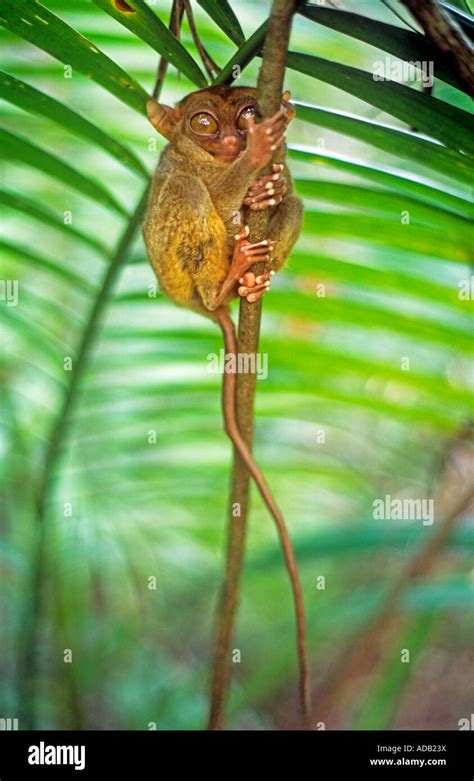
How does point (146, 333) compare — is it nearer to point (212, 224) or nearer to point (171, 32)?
point (212, 224)

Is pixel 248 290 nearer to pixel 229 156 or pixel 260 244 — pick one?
pixel 260 244

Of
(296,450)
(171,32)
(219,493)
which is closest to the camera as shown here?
(171,32)

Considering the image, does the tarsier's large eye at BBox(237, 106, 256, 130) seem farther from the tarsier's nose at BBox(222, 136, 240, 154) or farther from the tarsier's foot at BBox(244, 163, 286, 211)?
the tarsier's foot at BBox(244, 163, 286, 211)

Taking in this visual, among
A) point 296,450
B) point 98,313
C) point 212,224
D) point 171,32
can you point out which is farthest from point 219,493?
point 171,32

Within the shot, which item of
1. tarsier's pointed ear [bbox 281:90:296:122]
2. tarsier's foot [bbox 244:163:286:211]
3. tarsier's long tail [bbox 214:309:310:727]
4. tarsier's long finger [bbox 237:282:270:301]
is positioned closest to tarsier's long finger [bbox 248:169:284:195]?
tarsier's foot [bbox 244:163:286:211]

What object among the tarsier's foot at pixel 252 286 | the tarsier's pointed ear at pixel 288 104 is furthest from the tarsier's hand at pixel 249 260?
the tarsier's pointed ear at pixel 288 104

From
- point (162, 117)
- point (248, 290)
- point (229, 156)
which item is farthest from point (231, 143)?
point (248, 290)

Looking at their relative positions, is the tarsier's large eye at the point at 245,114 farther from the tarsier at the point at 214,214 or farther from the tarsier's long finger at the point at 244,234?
the tarsier's long finger at the point at 244,234
